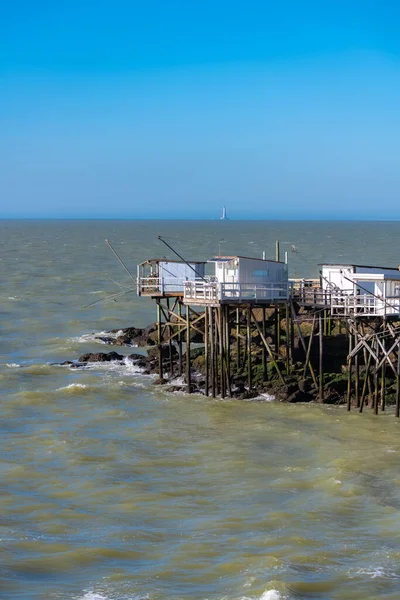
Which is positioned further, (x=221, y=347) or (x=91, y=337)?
(x=91, y=337)

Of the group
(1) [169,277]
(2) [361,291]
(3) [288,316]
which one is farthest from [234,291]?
(1) [169,277]

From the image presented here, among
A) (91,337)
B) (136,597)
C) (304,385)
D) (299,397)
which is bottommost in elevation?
(136,597)

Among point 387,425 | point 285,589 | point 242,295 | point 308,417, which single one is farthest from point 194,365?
point 285,589

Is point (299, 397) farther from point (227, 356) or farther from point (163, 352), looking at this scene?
point (163, 352)

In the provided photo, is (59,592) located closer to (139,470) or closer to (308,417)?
(139,470)

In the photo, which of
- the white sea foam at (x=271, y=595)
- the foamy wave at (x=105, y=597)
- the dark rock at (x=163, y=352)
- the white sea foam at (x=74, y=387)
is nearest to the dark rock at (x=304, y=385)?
the white sea foam at (x=74, y=387)

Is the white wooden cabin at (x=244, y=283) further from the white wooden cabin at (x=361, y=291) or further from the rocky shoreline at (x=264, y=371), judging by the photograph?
the rocky shoreline at (x=264, y=371)
